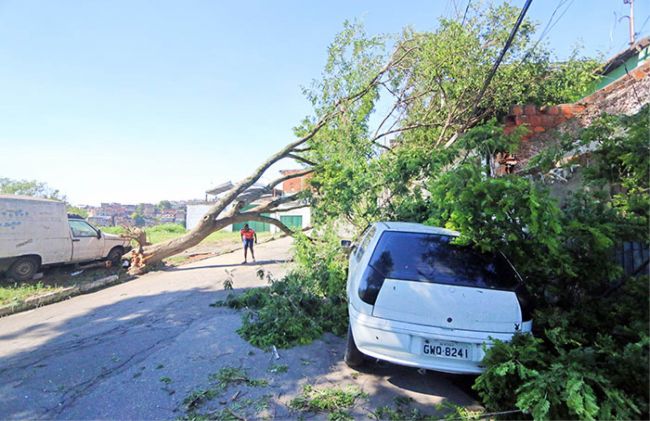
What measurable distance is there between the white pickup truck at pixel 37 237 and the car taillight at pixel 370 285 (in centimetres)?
1013

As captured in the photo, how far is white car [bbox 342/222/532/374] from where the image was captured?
291 cm

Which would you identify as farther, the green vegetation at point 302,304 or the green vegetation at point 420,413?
the green vegetation at point 302,304

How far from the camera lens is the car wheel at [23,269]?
8664mm

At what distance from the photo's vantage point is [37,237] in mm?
9078

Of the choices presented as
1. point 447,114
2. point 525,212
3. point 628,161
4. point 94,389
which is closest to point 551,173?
point 628,161

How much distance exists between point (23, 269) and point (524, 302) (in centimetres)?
1166

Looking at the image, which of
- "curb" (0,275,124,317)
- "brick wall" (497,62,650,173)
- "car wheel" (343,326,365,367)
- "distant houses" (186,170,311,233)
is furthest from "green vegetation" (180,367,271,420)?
"distant houses" (186,170,311,233)

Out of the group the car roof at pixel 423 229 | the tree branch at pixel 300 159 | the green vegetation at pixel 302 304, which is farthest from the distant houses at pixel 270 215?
the car roof at pixel 423 229

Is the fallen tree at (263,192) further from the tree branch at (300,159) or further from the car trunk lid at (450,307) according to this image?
the car trunk lid at (450,307)

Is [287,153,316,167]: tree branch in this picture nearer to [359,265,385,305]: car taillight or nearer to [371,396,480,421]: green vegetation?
[359,265,385,305]: car taillight

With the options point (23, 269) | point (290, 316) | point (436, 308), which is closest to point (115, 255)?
point (23, 269)

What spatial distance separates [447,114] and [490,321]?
24.5 feet

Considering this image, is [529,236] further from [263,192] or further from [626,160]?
[263,192]

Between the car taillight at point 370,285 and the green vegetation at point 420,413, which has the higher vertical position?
the car taillight at point 370,285
